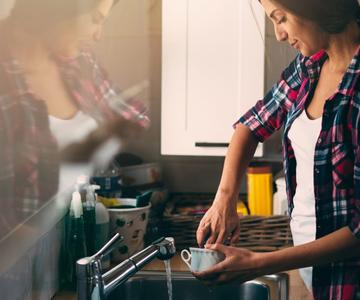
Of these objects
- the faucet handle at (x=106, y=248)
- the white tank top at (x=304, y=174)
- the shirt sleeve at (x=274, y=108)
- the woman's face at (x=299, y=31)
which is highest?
the woman's face at (x=299, y=31)

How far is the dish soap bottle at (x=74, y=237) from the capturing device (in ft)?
6.54

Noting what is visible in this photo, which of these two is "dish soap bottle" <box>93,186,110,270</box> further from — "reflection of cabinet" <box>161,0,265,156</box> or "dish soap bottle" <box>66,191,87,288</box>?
"reflection of cabinet" <box>161,0,265,156</box>

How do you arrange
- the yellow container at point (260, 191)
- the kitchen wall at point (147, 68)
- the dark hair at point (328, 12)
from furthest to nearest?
the kitchen wall at point (147, 68) < the yellow container at point (260, 191) < the dark hair at point (328, 12)

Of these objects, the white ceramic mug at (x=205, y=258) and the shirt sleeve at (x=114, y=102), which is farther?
the shirt sleeve at (x=114, y=102)

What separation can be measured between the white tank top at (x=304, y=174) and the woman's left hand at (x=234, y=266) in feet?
0.87

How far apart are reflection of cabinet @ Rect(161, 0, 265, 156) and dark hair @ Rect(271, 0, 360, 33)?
700 millimetres

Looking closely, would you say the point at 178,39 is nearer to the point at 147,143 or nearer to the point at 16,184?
the point at 147,143

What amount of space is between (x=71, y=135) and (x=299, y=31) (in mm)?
953

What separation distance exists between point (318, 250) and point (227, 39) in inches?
42.5

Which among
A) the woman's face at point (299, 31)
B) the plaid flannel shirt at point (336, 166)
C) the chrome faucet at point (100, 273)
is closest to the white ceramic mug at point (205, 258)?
the chrome faucet at point (100, 273)

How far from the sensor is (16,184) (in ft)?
5.55

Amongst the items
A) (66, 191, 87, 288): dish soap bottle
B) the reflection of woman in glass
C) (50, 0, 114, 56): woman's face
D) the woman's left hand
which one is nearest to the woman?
the woman's left hand

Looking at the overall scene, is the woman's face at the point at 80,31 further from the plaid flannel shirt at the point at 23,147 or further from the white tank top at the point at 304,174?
the white tank top at the point at 304,174

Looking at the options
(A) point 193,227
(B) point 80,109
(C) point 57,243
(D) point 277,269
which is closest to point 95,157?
(B) point 80,109
